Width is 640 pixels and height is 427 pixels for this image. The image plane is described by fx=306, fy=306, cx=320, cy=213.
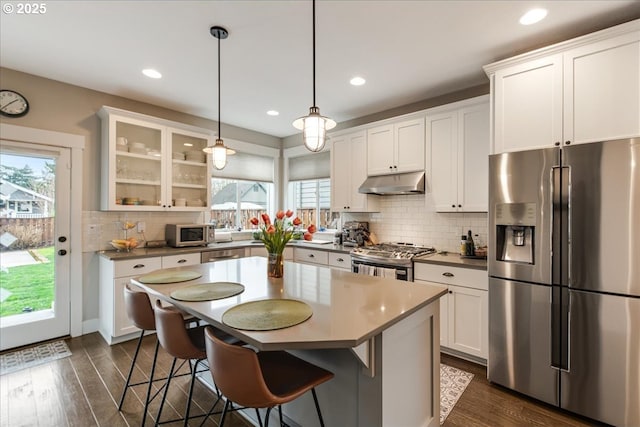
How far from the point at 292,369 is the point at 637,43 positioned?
280 cm

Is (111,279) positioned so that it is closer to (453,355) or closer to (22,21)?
(22,21)

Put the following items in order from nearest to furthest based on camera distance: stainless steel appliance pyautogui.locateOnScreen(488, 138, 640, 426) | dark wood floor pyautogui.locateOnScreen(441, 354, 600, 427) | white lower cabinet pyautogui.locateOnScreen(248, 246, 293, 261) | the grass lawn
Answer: stainless steel appliance pyautogui.locateOnScreen(488, 138, 640, 426), dark wood floor pyautogui.locateOnScreen(441, 354, 600, 427), the grass lawn, white lower cabinet pyautogui.locateOnScreen(248, 246, 293, 261)

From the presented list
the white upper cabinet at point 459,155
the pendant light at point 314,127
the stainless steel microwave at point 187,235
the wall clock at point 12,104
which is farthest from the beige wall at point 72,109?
the white upper cabinet at point 459,155

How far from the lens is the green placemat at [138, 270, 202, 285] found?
2072mm

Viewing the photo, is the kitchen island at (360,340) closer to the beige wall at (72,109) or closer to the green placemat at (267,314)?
the green placemat at (267,314)

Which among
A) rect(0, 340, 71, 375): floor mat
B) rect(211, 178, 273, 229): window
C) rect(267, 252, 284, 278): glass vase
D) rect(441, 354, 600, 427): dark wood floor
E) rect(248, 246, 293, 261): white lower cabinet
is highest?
rect(211, 178, 273, 229): window

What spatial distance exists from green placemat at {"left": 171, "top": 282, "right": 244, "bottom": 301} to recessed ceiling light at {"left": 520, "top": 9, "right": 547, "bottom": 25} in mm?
2576

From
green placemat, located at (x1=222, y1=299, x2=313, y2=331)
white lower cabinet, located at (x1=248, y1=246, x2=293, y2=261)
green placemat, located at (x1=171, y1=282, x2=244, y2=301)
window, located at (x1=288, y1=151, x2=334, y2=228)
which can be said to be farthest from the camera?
window, located at (x1=288, y1=151, x2=334, y2=228)

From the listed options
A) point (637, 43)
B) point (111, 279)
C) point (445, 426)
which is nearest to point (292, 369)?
point (445, 426)

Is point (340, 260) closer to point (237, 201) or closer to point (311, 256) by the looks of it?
point (311, 256)

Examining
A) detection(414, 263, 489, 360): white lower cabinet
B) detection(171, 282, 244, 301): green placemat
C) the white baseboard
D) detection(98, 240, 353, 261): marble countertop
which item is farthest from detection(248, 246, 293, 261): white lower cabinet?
detection(171, 282, 244, 301): green placemat

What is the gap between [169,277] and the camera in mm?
2156

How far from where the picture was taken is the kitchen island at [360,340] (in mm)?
1202

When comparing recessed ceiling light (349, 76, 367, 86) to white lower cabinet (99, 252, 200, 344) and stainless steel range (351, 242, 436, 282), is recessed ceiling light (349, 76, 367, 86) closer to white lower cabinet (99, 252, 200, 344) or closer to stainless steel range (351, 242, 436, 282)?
stainless steel range (351, 242, 436, 282)
